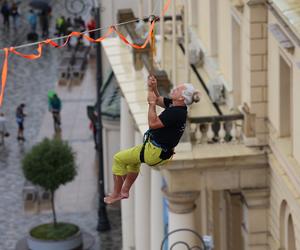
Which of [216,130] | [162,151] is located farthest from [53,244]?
[162,151]

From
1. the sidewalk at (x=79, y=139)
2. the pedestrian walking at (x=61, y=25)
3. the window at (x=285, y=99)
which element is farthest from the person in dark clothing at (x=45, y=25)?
the window at (x=285, y=99)

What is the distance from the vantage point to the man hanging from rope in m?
20.6

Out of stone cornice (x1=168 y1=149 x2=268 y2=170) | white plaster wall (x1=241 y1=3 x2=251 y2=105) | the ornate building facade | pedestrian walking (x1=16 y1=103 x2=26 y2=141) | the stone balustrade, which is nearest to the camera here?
the ornate building facade

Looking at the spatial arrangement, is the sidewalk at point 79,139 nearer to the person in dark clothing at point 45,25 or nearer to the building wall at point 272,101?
the person in dark clothing at point 45,25

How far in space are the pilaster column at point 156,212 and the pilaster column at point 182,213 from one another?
2.91m

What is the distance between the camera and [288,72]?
3031 cm

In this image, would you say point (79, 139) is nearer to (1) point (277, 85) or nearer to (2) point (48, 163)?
(2) point (48, 163)

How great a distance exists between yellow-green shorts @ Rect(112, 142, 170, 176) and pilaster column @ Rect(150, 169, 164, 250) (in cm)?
1452

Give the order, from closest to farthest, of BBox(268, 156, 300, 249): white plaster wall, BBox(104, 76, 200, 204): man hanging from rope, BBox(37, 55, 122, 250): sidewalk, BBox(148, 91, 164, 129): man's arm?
BBox(148, 91, 164, 129): man's arm
BBox(104, 76, 200, 204): man hanging from rope
BBox(268, 156, 300, 249): white plaster wall
BBox(37, 55, 122, 250): sidewalk

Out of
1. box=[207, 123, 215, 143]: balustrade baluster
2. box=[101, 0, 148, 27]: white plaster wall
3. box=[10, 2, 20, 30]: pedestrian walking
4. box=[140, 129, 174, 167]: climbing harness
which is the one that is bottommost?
box=[207, 123, 215, 143]: balustrade baluster

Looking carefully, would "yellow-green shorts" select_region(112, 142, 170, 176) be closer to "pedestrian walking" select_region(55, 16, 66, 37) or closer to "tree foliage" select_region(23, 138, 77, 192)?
"tree foliage" select_region(23, 138, 77, 192)

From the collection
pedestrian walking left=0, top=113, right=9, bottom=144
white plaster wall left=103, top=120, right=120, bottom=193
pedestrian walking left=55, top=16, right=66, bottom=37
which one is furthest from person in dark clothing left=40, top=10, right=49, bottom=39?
white plaster wall left=103, top=120, right=120, bottom=193

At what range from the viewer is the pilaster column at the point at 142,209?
40.4 meters

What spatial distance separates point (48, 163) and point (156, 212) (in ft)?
24.9
